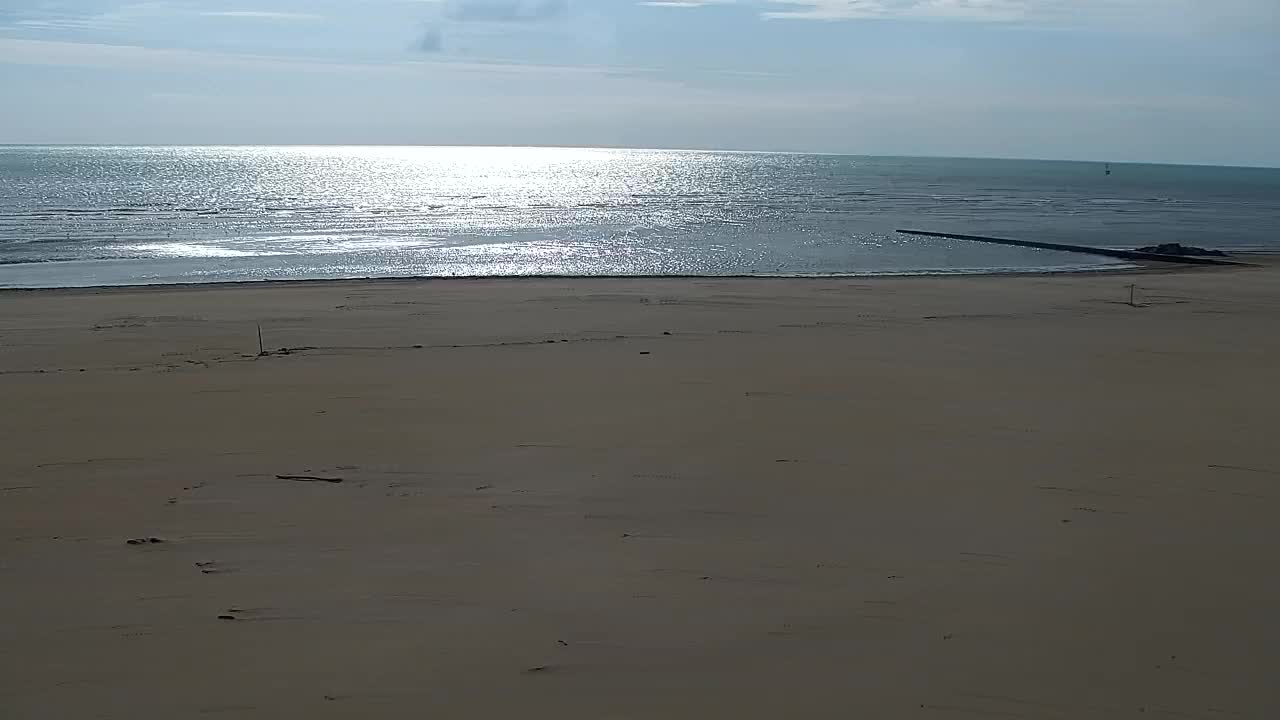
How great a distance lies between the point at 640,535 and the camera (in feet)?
20.2

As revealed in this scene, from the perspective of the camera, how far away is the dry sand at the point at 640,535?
4395mm

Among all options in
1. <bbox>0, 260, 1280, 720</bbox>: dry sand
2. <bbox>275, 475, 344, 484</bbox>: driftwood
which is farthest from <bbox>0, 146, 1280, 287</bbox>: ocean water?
<bbox>275, 475, 344, 484</bbox>: driftwood

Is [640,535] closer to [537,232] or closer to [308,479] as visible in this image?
[308,479]

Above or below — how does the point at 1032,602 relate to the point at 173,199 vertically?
below

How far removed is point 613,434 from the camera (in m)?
8.58

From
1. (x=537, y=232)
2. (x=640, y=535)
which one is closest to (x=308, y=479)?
(x=640, y=535)

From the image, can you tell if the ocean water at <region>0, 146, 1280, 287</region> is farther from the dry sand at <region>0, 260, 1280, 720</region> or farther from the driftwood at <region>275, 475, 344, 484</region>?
the driftwood at <region>275, 475, 344, 484</region>

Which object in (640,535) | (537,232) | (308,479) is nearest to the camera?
(640,535)

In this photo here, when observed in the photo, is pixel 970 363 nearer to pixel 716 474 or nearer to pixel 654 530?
pixel 716 474

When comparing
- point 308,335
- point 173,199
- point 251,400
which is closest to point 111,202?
point 173,199

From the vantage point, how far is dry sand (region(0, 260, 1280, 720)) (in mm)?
4395

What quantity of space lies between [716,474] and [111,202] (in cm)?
6320

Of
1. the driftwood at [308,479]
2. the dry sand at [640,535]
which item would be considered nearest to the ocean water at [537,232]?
the dry sand at [640,535]

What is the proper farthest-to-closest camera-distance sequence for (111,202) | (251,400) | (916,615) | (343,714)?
(111,202)
(251,400)
(916,615)
(343,714)
